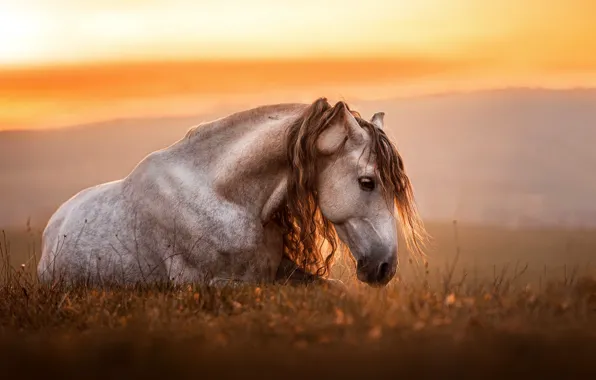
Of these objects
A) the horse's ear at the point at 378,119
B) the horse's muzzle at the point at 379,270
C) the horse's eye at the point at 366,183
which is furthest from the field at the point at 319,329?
the horse's ear at the point at 378,119

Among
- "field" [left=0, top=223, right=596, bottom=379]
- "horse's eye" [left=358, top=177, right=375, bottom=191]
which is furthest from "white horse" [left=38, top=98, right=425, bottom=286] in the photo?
"field" [left=0, top=223, right=596, bottom=379]

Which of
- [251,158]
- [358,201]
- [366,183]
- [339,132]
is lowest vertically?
[358,201]

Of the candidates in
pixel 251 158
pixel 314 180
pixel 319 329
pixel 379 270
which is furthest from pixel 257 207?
pixel 319 329

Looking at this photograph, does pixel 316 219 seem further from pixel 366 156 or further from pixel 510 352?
pixel 510 352

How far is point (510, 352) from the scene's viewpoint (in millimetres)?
5121

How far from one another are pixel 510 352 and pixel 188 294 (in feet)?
10.6

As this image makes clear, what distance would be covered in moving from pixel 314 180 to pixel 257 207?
2.38ft

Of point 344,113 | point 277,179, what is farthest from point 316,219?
point 344,113

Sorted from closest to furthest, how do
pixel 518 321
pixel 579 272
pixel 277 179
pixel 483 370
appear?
pixel 483 370, pixel 518 321, pixel 579 272, pixel 277 179

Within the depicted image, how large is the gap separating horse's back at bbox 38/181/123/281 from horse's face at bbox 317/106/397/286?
105 inches

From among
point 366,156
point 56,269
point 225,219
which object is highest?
point 366,156

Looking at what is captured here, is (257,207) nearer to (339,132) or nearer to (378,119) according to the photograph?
(339,132)

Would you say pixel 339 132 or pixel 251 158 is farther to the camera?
pixel 251 158

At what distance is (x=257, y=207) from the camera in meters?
9.17
